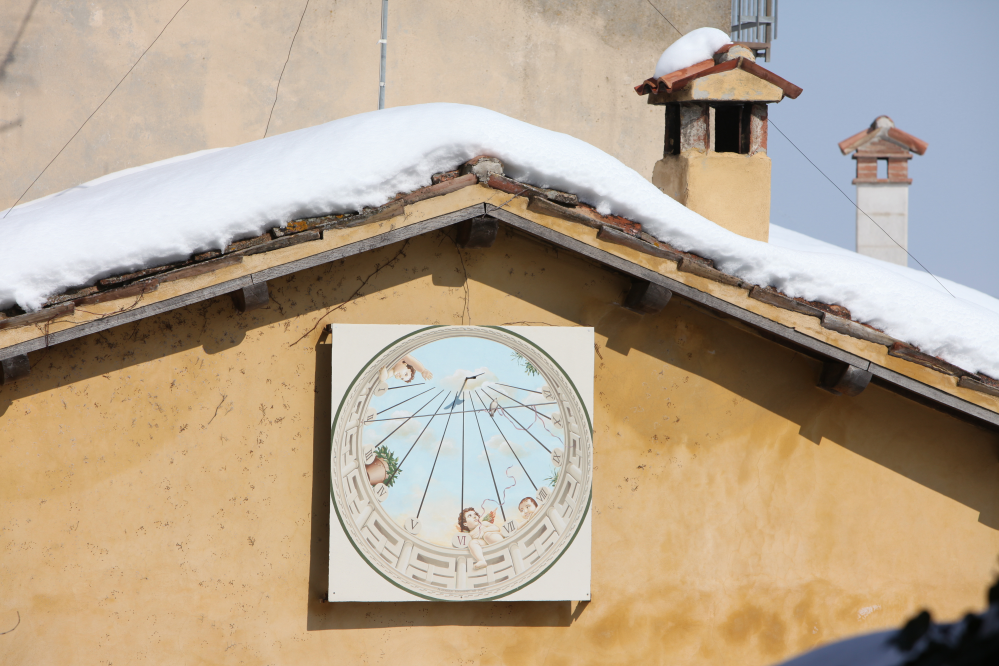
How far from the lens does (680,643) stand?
4594 millimetres

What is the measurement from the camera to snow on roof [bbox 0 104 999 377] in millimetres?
3871

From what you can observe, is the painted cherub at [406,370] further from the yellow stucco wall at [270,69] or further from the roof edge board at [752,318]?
the yellow stucco wall at [270,69]

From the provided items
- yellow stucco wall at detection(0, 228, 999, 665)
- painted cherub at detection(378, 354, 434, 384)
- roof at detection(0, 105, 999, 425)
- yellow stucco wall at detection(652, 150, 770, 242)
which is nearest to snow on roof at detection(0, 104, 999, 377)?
roof at detection(0, 105, 999, 425)

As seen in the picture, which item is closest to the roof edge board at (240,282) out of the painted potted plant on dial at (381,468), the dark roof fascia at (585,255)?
the dark roof fascia at (585,255)

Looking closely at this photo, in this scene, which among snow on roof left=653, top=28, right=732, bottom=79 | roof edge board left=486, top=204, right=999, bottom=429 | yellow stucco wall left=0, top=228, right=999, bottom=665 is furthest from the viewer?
snow on roof left=653, top=28, right=732, bottom=79

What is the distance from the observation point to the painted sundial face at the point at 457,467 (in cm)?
423

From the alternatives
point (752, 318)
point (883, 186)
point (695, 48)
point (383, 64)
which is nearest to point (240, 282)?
point (752, 318)

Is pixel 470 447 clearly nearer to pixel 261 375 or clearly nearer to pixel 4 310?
pixel 261 375

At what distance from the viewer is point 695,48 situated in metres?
5.89

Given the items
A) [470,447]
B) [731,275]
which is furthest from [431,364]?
[731,275]

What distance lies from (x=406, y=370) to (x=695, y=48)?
3.22 m

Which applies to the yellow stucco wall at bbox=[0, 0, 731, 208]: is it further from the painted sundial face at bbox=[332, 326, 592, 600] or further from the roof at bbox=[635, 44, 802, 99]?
the painted sundial face at bbox=[332, 326, 592, 600]

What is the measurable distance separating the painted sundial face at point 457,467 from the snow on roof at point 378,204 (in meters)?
0.85

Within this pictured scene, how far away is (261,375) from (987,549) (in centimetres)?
408
